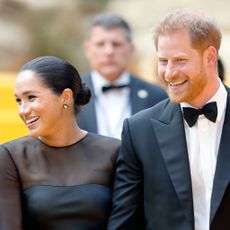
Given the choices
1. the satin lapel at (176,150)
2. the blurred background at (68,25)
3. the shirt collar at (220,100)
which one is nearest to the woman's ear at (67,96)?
the satin lapel at (176,150)

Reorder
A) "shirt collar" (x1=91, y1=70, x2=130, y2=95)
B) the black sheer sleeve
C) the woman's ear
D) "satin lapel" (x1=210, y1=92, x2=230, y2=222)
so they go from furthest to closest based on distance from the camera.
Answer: "shirt collar" (x1=91, y1=70, x2=130, y2=95) → the woman's ear → the black sheer sleeve → "satin lapel" (x1=210, y1=92, x2=230, y2=222)

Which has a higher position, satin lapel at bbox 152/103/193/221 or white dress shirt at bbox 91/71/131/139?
satin lapel at bbox 152/103/193/221

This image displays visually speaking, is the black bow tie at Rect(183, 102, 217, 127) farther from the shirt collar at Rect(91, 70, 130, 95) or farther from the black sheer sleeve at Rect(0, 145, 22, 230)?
the shirt collar at Rect(91, 70, 130, 95)

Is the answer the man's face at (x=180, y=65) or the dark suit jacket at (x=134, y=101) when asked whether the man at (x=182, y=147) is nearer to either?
the man's face at (x=180, y=65)

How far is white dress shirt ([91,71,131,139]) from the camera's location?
7.00m

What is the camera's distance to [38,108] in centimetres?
465

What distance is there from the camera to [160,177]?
443cm

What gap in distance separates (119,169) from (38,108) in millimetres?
497

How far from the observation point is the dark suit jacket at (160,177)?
4340 millimetres

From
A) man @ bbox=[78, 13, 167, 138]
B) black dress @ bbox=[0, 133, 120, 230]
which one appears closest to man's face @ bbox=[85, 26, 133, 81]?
man @ bbox=[78, 13, 167, 138]

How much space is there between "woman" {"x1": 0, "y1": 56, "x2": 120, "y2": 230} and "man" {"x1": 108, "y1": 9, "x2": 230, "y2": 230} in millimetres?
168

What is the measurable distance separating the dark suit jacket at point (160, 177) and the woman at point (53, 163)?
14 centimetres

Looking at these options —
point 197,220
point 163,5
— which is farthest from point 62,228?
point 163,5

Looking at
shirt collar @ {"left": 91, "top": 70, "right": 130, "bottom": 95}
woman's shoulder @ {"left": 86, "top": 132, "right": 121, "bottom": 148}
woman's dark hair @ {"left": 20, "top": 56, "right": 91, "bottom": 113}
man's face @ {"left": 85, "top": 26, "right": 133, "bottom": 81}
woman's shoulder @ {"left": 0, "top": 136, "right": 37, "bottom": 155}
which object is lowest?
shirt collar @ {"left": 91, "top": 70, "right": 130, "bottom": 95}
